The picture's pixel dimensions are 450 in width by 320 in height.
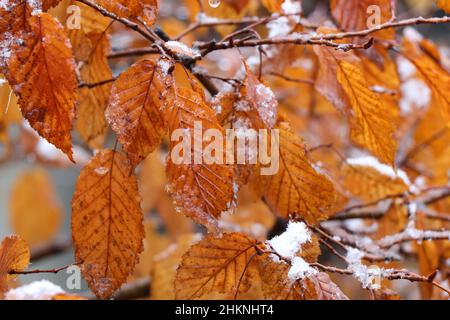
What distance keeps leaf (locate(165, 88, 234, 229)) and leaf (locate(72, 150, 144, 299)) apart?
8 centimetres

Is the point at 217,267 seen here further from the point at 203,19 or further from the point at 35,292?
the point at 203,19

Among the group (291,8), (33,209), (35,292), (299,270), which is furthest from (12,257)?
(33,209)

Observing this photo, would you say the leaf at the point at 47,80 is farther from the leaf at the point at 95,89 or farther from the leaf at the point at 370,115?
the leaf at the point at 370,115

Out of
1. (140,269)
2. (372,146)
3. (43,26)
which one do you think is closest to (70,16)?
(43,26)

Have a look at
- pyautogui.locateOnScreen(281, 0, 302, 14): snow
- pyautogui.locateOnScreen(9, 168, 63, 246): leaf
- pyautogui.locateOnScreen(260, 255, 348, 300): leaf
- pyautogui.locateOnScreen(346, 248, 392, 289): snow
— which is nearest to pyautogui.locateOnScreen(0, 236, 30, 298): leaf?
pyautogui.locateOnScreen(260, 255, 348, 300): leaf

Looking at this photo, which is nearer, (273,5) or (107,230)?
(107,230)

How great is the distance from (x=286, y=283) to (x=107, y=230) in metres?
0.20

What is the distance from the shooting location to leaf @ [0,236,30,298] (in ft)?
1.99

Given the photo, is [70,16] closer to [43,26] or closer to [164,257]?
[43,26]

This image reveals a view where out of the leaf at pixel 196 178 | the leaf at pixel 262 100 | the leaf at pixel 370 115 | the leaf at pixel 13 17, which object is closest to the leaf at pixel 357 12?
the leaf at pixel 370 115

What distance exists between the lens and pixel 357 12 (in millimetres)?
794

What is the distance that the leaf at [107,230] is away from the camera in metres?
0.61

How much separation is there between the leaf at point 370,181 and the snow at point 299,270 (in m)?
0.37
